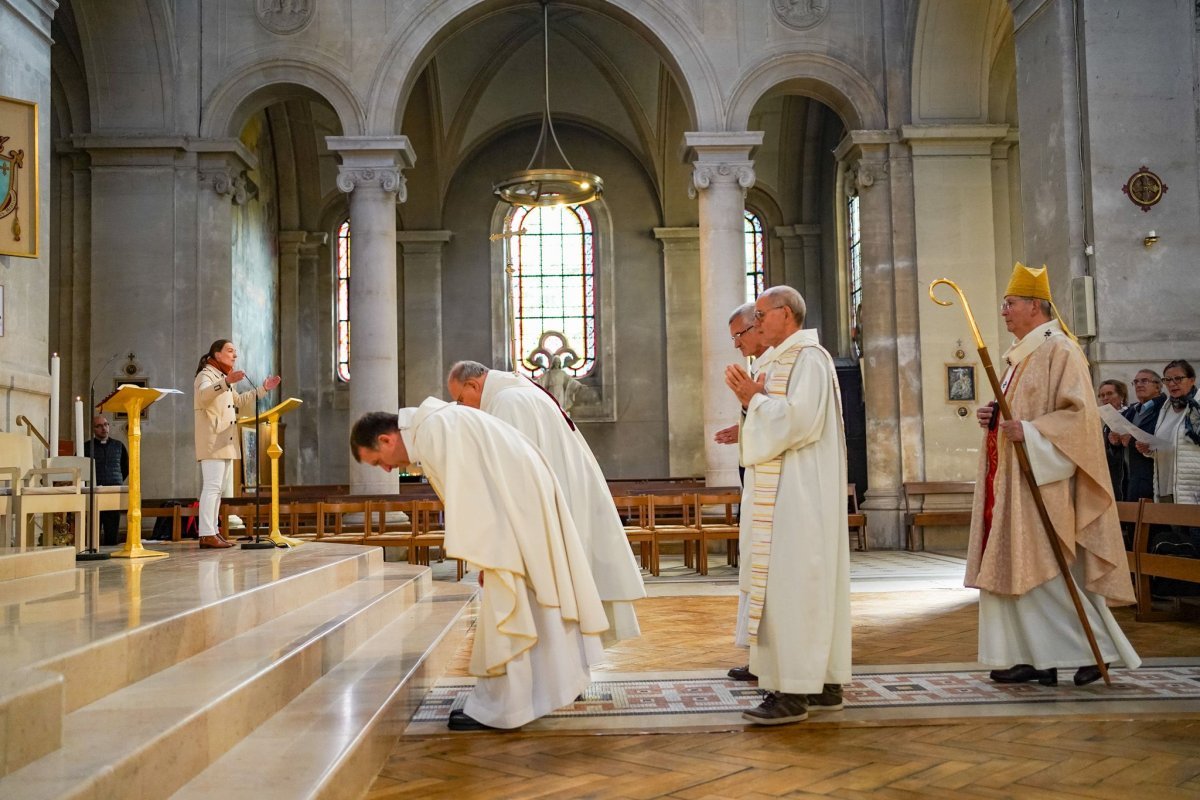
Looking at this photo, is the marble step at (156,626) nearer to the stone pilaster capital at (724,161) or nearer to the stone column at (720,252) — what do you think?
the stone column at (720,252)

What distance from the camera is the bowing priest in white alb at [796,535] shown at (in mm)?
4117

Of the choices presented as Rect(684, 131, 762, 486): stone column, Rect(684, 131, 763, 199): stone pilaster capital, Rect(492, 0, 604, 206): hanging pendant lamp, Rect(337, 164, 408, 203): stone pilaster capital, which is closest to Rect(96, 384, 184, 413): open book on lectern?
Rect(337, 164, 408, 203): stone pilaster capital

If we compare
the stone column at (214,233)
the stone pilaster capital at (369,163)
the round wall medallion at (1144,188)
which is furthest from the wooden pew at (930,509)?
the stone column at (214,233)

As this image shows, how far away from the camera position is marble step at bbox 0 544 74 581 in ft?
16.0

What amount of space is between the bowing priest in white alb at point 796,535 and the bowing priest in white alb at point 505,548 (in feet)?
2.19

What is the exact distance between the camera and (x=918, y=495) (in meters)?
12.7

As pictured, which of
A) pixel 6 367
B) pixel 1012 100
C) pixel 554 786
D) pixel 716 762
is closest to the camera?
pixel 554 786

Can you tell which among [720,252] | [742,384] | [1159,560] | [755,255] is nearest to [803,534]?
[742,384]

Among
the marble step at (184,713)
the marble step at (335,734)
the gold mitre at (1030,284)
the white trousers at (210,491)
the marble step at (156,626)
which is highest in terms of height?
the gold mitre at (1030,284)

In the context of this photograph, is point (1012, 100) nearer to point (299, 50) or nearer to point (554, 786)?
point (299, 50)

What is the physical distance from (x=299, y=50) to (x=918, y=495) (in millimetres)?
8923

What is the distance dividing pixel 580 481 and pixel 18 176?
6.20 metres

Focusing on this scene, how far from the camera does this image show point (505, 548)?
393cm

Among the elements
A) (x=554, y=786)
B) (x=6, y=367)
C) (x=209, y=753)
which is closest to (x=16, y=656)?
(x=209, y=753)
